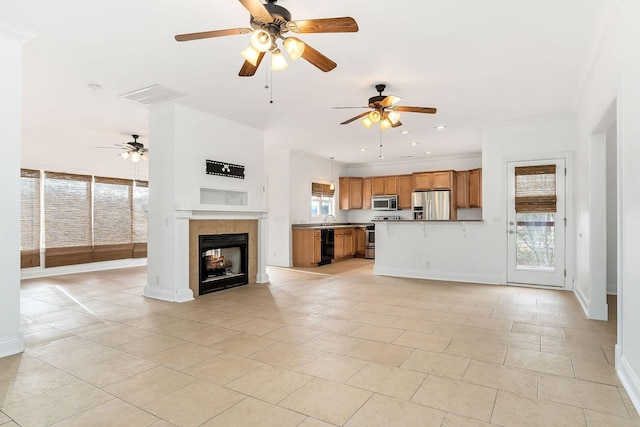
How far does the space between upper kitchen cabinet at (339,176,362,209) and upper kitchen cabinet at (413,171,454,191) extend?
5.54ft

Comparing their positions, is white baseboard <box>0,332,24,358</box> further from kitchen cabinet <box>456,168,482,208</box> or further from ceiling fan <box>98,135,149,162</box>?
kitchen cabinet <box>456,168,482,208</box>

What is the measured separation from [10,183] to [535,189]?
672 cm

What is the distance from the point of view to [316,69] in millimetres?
3848

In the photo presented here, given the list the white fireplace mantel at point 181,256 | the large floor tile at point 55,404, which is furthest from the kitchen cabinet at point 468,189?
the large floor tile at point 55,404

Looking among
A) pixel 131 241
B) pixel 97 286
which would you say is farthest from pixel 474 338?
pixel 131 241

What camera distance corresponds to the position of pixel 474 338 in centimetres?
340

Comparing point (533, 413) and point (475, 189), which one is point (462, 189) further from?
point (533, 413)

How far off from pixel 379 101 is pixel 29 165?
6.78 meters

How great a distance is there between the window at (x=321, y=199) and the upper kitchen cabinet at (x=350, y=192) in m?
0.43

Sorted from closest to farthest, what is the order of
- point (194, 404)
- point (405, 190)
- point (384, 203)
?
1. point (194, 404)
2. point (405, 190)
3. point (384, 203)

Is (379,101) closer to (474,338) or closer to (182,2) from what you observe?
(182,2)

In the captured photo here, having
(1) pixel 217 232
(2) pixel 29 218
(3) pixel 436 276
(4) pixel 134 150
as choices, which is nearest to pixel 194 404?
(1) pixel 217 232

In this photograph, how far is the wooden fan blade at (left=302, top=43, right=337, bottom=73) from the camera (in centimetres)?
270

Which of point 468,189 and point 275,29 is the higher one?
point 275,29
